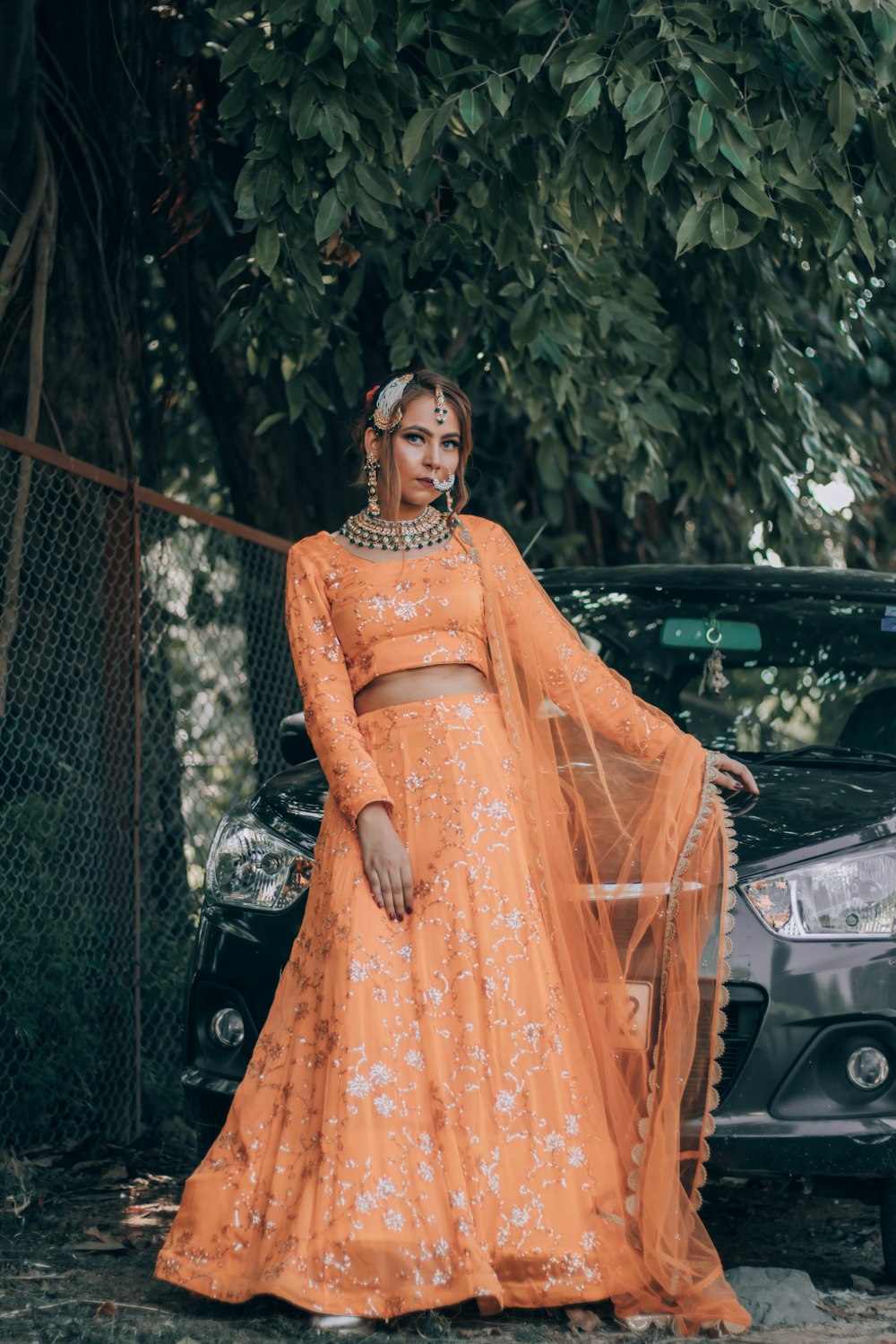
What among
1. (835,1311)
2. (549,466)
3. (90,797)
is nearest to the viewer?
(835,1311)

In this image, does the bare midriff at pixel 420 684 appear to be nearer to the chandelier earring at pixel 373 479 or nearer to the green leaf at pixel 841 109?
the chandelier earring at pixel 373 479

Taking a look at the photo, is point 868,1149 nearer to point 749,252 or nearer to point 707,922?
point 707,922

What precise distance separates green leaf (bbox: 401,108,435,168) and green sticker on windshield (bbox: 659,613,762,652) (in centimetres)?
144

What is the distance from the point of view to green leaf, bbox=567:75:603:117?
12.9 ft

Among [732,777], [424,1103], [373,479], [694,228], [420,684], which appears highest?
[694,228]

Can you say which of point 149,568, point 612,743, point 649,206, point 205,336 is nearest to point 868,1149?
point 612,743

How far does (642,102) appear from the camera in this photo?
3.96m

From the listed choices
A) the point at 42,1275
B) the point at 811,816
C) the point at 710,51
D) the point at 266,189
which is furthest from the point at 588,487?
the point at 42,1275

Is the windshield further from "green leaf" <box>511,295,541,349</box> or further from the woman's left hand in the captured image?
"green leaf" <box>511,295,541,349</box>

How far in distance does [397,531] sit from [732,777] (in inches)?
35.7

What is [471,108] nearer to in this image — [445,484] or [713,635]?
[445,484]

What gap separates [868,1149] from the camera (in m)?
3.27

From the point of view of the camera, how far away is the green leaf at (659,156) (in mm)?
4020

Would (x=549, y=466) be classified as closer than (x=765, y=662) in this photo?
No
